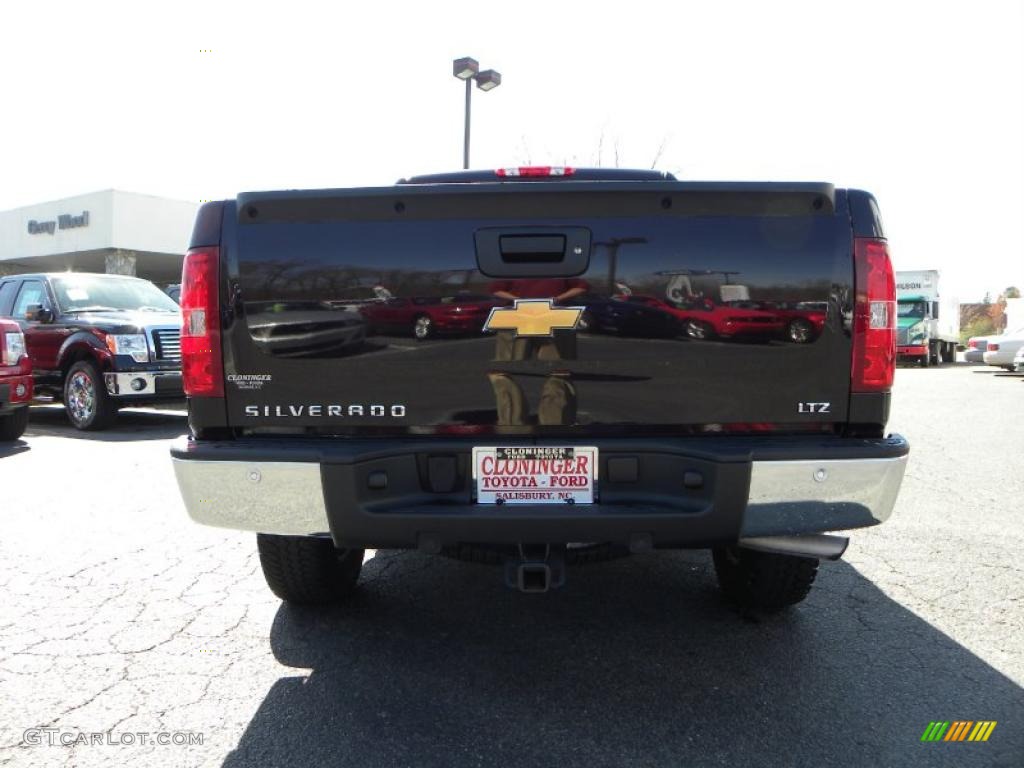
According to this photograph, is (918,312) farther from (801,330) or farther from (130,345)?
(801,330)

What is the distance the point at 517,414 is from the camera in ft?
7.95

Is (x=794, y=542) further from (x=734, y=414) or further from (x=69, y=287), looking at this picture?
(x=69, y=287)

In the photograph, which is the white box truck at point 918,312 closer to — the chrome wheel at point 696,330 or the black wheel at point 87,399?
the black wheel at point 87,399

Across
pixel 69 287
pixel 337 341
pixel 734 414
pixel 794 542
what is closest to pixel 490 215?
pixel 337 341

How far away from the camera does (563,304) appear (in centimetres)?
237

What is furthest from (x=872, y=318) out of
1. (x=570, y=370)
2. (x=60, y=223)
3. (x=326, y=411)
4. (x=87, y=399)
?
(x=60, y=223)

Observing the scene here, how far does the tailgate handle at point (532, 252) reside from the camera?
93.5 inches

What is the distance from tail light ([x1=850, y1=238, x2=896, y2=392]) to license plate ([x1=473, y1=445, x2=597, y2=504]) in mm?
927

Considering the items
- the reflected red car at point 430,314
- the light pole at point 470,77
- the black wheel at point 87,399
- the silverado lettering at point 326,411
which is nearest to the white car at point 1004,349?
the light pole at point 470,77

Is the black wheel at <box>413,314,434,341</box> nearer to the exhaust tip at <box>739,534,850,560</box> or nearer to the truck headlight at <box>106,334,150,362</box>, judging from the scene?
the exhaust tip at <box>739,534,850,560</box>

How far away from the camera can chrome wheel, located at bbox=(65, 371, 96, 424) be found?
882cm

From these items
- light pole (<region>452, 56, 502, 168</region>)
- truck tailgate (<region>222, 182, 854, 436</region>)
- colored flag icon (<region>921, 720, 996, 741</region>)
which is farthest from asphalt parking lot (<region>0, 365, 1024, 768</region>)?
light pole (<region>452, 56, 502, 168</region>)

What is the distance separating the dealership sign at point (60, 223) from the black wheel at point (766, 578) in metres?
31.4

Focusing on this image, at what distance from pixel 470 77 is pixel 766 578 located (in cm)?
1059
